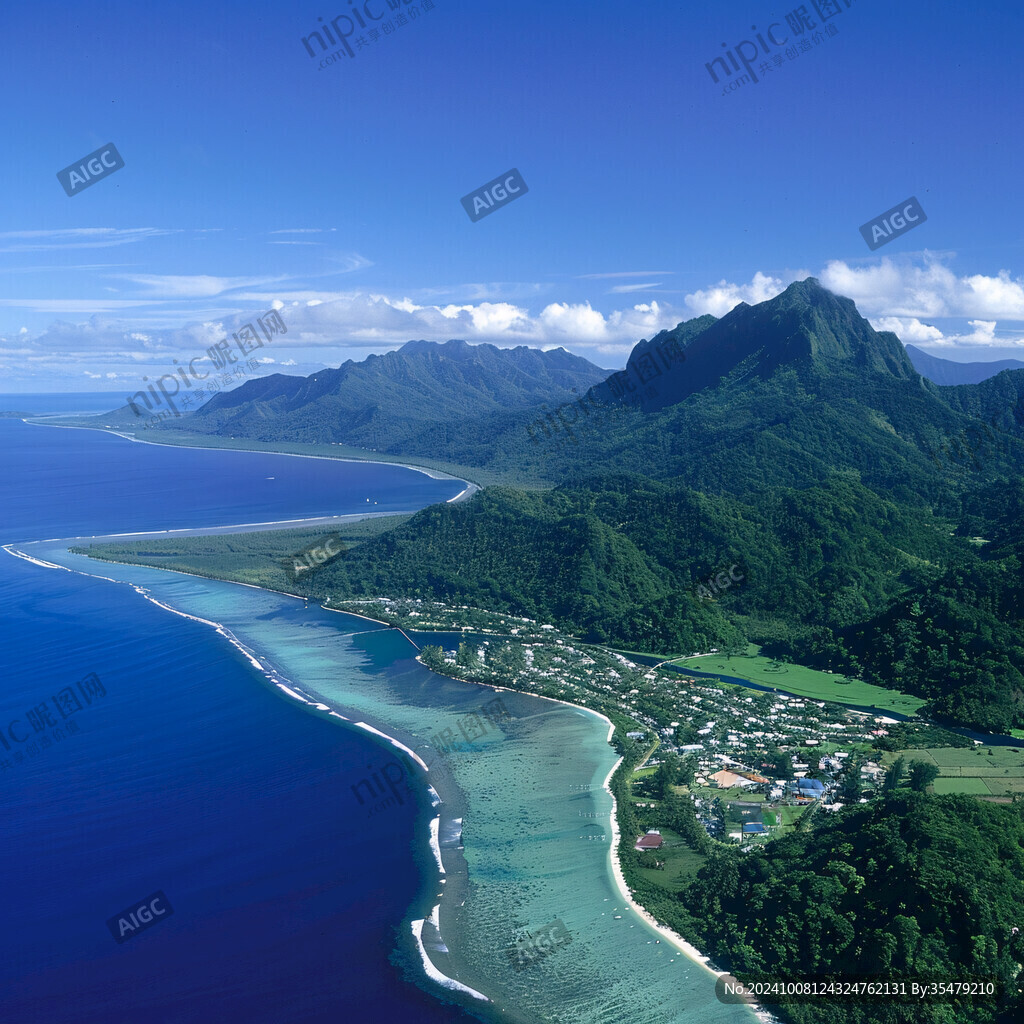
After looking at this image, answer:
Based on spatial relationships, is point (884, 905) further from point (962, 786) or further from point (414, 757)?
point (414, 757)

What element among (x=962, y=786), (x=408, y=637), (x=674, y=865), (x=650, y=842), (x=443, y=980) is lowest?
(x=962, y=786)

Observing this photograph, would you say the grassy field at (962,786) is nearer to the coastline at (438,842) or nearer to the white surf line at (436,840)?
the coastline at (438,842)

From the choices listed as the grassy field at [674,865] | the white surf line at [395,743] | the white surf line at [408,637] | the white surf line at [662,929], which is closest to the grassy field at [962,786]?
the grassy field at [674,865]

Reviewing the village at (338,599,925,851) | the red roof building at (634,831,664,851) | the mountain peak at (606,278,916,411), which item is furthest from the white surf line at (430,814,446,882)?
the mountain peak at (606,278,916,411)

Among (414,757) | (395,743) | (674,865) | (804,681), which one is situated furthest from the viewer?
(804,681)

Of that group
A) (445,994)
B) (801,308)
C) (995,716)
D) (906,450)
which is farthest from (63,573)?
(801,308)

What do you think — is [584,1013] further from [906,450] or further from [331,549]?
[906,450]

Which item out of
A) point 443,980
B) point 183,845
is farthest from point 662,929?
point 183,845
